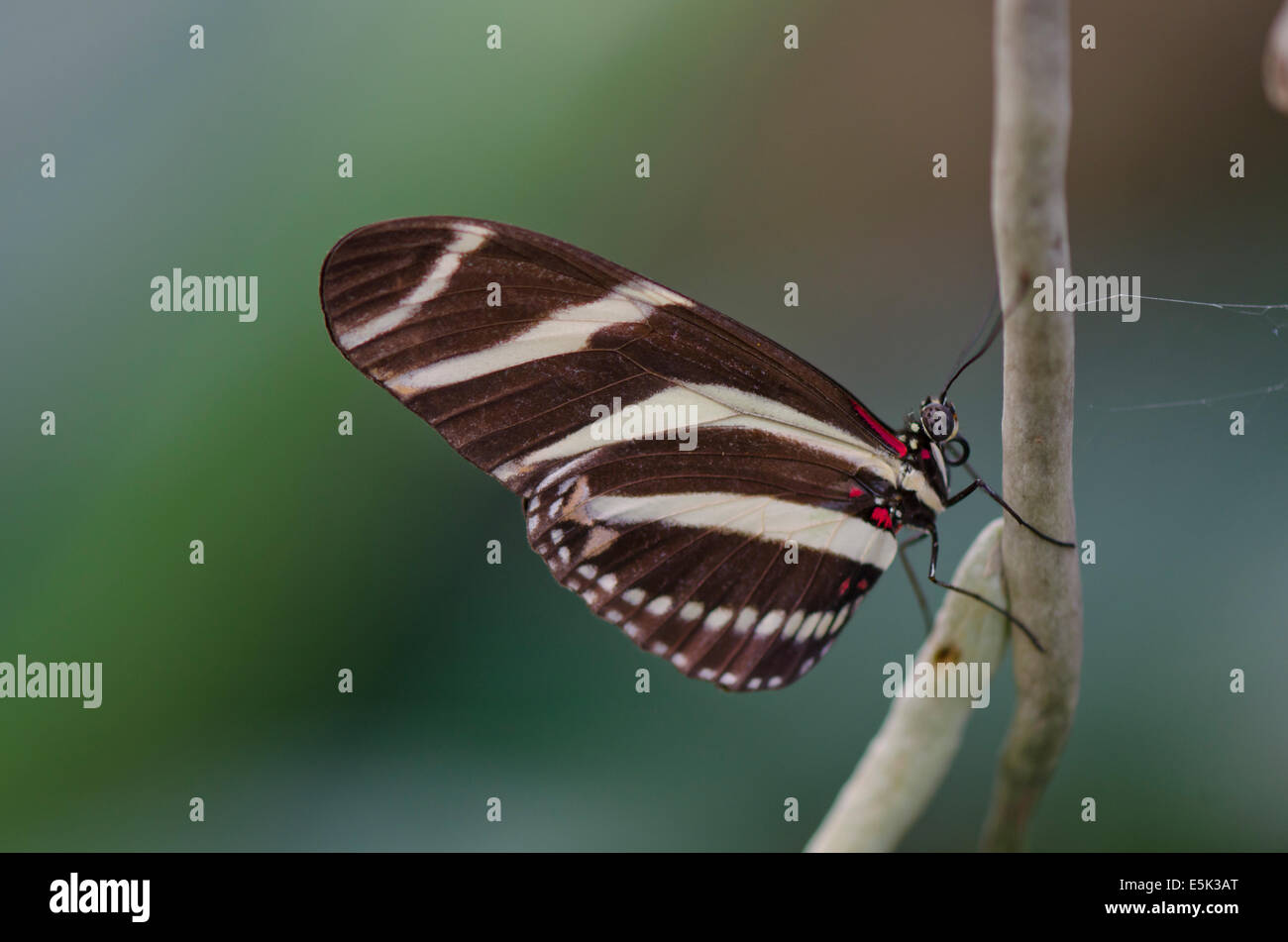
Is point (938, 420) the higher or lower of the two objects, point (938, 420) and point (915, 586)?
the higher

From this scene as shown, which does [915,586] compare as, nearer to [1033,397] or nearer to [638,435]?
[638,435]

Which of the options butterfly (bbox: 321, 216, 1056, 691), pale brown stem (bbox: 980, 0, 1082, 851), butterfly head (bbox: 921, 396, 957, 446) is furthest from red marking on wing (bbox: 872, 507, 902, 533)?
pale brown stem (bbox: 980, 0, 1082, 851)

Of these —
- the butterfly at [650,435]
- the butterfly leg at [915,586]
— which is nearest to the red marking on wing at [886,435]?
the butterfly at [650,435]

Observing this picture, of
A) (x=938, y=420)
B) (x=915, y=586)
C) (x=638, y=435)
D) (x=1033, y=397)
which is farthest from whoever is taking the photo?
(x=915, y=586)

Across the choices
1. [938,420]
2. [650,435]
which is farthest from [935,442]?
[650,435]

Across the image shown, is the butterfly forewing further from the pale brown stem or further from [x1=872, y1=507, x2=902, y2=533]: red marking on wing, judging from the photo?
the pale brown stem

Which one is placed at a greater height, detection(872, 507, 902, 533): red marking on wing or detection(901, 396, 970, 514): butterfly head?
detection(901, 396, 970, 514): butterfly head

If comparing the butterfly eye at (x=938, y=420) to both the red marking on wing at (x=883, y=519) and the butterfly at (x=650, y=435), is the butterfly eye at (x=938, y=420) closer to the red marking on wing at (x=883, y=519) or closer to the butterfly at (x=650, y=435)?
the butterfly at (x=650, y=435)
